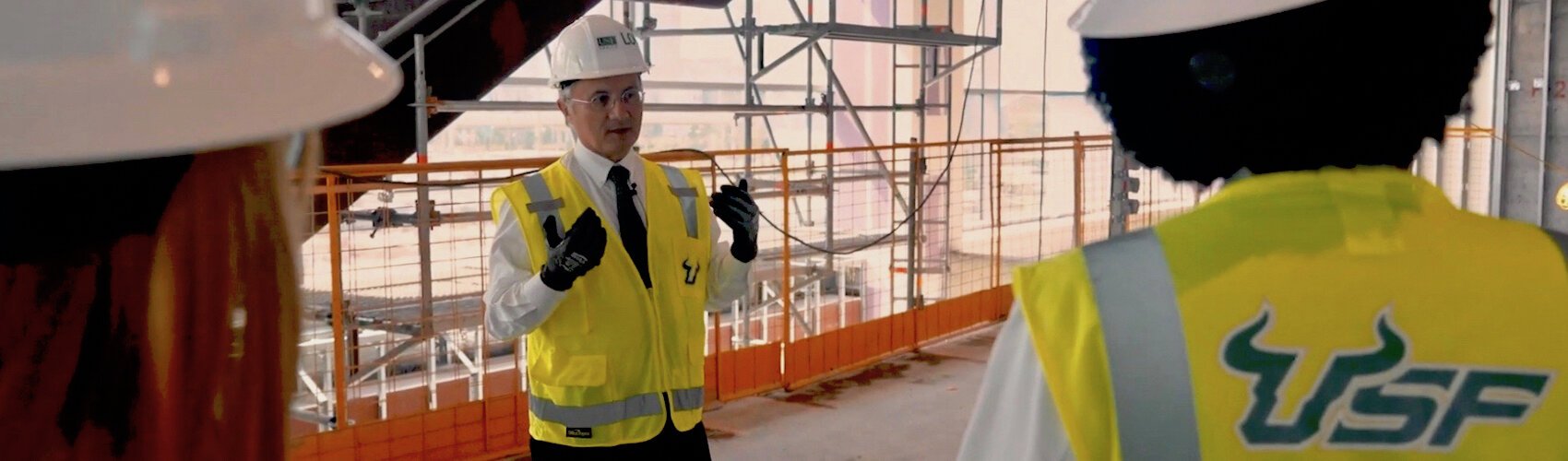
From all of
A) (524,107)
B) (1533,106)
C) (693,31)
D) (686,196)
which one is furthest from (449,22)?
(1533,106)

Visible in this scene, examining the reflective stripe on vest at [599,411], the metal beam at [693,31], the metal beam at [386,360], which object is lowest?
the metal beam at [386,360]

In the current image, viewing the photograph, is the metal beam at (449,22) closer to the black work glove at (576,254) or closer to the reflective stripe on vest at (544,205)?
the reflective stripe on vest at (544,205)

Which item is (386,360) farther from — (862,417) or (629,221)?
(629,221)

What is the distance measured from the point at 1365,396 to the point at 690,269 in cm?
243

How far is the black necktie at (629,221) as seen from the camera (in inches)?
133

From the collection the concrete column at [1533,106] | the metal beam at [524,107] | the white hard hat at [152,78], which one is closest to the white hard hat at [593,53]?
the metal beam at [524,107]

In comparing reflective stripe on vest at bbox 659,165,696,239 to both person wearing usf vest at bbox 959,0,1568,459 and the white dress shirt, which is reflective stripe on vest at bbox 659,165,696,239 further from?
person wearing usf vest at bbox 959,0,1568,459

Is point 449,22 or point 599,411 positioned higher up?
point 449,22

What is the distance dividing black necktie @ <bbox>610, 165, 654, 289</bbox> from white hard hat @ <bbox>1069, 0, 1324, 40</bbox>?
211cm

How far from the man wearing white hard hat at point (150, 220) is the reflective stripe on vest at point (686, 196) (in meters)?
2.69

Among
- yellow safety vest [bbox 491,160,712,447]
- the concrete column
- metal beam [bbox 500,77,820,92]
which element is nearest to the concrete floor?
yellow safety vest [bbox 491,160,712,447]

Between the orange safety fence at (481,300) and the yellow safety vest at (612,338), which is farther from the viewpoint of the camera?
the orange safety fence at (481,300)

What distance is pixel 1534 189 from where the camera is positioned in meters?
12.5

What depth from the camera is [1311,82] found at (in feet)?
4.22
